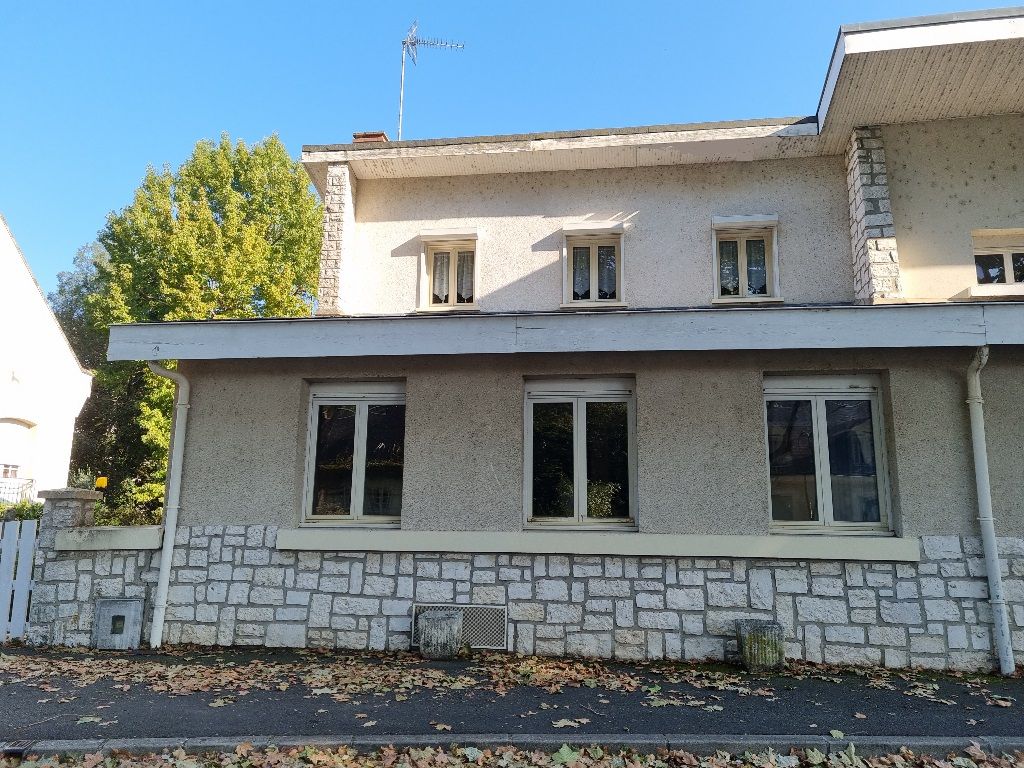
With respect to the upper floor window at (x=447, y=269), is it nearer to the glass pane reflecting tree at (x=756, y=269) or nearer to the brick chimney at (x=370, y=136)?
the brick chimney at (x=370, y=136)

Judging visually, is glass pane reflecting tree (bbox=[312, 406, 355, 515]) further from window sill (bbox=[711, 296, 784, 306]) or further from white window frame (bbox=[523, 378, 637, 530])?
window sill (bbox=[711, 296, 784, 306])

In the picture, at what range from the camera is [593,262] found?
30.1 ft

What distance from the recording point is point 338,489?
717 centimetres

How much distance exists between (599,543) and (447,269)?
4814 millimetres

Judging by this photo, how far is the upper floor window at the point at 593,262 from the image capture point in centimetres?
900

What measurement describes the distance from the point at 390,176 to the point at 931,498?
7.88 metres

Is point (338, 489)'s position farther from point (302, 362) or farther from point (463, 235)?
point (463, 235)

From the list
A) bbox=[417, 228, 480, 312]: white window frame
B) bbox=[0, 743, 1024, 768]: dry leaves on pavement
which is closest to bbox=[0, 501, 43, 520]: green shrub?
bbox=[417, 228, 480, 312]: white window frame

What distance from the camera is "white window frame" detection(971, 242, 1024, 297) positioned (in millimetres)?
7633

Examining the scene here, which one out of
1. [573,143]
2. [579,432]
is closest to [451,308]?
[573,143]

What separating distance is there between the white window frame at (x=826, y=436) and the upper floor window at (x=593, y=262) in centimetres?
288

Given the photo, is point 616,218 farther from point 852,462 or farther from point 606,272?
point 852,462

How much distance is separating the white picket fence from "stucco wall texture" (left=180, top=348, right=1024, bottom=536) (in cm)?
169

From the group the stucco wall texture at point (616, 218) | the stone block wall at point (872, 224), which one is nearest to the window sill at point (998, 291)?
the stone block wall at point (872, 224)
